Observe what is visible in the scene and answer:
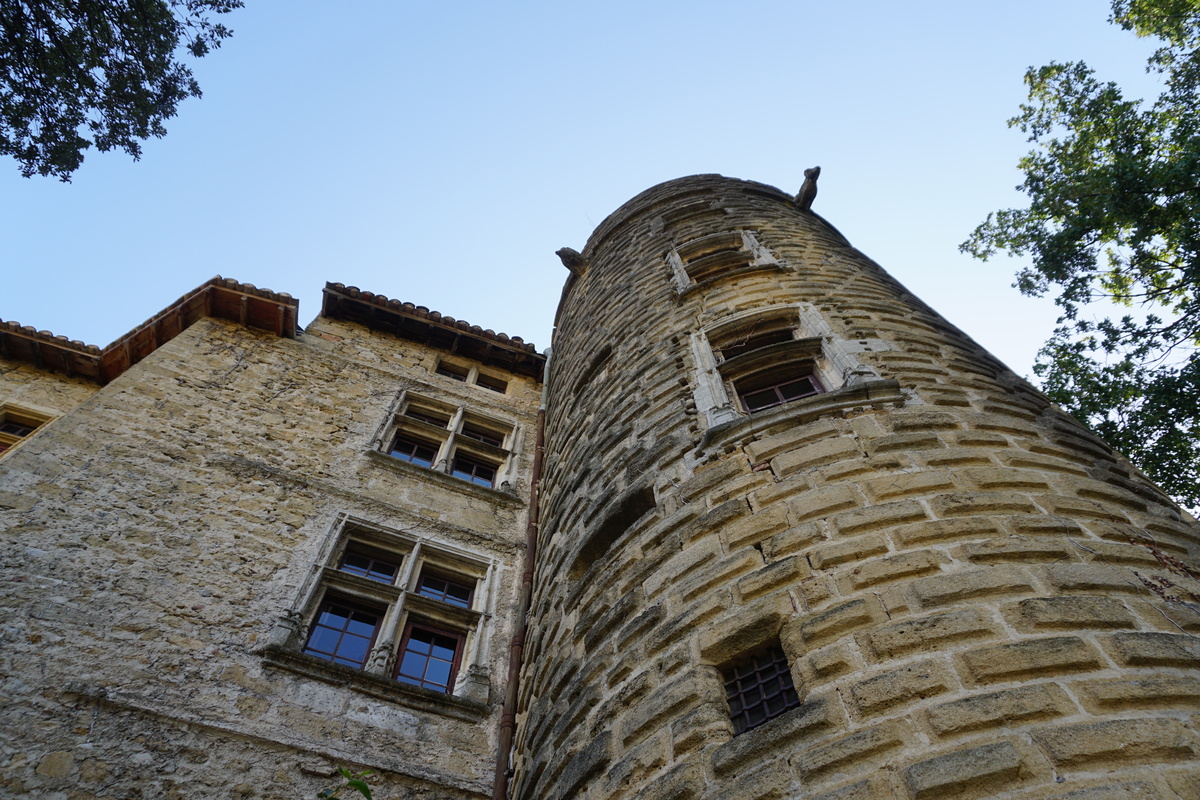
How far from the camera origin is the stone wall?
5.34 meters

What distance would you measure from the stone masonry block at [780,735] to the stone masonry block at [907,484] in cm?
120

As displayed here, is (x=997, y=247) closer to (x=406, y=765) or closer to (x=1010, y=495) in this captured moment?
(x=1010, y=495)

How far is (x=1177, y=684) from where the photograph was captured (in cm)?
257

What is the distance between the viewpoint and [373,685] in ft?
21.4

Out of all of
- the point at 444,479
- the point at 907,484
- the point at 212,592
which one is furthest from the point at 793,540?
the point at 444,479

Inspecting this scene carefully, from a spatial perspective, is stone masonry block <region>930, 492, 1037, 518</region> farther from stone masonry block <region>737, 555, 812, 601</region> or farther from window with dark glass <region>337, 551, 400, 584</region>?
window with dark glass <region>337, 551, 400, 584</region>

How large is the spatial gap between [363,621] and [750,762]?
18.1ft

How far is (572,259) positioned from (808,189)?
392 cm

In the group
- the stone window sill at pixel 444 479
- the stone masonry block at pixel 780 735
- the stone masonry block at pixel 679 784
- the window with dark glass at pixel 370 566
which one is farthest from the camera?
the stone window sill at pixel 444 479

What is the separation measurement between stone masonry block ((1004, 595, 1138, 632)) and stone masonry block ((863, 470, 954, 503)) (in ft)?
2.66

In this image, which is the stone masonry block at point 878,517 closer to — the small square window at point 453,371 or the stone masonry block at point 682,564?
the stone masonry block at point 682,564

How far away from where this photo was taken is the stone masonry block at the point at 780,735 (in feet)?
9.13

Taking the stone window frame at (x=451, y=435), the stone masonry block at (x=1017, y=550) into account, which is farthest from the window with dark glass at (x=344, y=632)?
the stone masonry block at (x=1017, y=550)

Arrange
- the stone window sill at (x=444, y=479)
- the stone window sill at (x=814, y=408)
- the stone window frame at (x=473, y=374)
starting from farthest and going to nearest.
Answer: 1. the stone window frame at (x=473, y=374)
2. the stone window sill at (x=444, y=479)
3. the stone window sill at (x=814, y=408)
